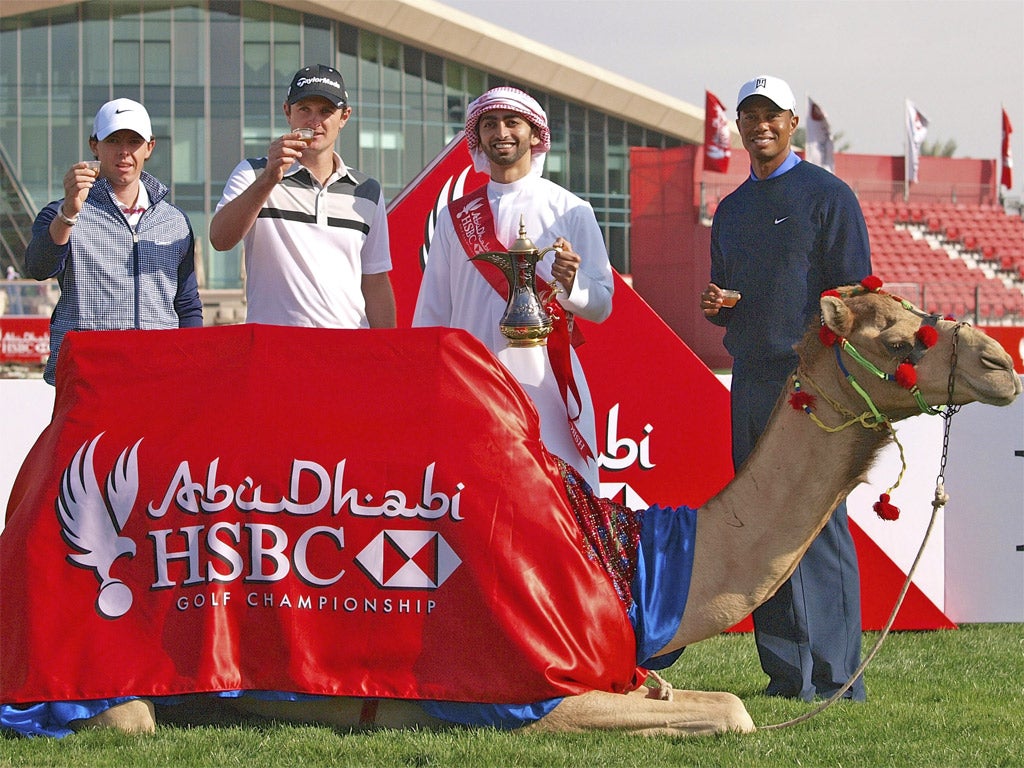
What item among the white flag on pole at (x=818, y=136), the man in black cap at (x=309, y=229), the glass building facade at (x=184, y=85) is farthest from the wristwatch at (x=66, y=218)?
the glass building facade at (x=184, y=85)

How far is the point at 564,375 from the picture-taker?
5.21 m

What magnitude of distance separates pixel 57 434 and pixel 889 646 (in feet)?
14.2

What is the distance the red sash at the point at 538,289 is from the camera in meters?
5.20

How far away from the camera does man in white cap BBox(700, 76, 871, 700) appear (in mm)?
5738

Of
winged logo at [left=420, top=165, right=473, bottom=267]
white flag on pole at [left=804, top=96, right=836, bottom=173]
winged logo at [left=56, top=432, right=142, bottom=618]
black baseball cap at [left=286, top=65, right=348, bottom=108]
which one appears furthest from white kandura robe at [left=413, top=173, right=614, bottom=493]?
white flag on pole at [left=804, top=96, right=836, bottom=173]

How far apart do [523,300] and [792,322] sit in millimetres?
1377

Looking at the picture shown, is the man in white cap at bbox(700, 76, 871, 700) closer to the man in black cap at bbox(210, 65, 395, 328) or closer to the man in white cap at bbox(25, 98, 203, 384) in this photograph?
the man in black cap at bbox(210, 65, 395, 328)

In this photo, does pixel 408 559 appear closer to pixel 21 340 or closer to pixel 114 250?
pixel 114 250

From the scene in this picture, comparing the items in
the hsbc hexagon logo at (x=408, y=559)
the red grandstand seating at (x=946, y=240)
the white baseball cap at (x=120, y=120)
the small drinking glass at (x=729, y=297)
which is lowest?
the hsbc hexagon logo at (x=408, y=559)

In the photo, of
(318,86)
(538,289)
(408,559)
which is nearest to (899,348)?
(538,289)

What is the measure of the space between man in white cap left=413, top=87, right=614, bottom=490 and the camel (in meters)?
0.69

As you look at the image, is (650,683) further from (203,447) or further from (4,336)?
(4,336)

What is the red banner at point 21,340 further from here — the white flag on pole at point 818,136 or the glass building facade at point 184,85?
the white flag on pole at point 818,136

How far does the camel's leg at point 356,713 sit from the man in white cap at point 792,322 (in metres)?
1.68
